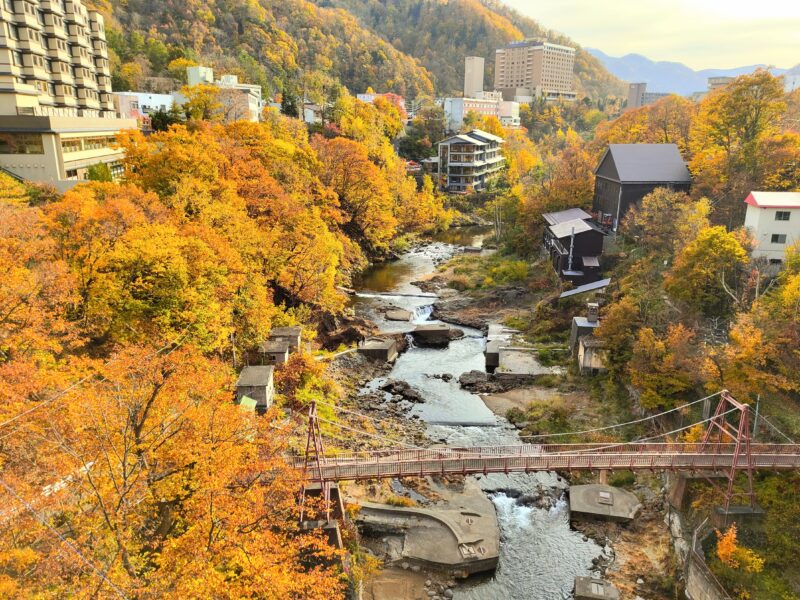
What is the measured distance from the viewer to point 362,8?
153875 millimetres

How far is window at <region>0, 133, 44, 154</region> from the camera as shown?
27125 mm

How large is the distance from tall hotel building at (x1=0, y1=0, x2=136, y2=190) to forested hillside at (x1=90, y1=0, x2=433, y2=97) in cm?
1679

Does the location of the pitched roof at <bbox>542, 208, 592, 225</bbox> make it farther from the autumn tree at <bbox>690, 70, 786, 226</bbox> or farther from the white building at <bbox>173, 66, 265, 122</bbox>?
the white building at <bbox>173, 66, 265, 122</bbox>

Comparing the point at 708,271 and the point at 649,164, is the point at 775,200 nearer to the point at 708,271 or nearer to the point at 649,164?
the point at 708,271

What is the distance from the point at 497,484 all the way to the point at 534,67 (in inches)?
5368

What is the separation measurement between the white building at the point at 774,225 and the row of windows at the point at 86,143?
105 ft

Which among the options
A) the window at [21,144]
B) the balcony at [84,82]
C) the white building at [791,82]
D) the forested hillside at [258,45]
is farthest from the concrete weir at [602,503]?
the forested hillside at [258,45]

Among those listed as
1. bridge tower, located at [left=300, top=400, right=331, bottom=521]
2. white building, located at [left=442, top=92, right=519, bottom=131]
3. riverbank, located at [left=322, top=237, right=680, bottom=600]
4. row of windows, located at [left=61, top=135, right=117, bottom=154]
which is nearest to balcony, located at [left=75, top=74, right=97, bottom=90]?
row of windows, located at [left=61, top=135, right=117, bottom=154]

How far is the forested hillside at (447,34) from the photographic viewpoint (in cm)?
13562

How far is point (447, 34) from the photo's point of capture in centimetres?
14162

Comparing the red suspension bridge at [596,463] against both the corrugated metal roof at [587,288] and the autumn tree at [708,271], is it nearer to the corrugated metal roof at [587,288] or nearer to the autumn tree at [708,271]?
the autumn tree at [708,271]

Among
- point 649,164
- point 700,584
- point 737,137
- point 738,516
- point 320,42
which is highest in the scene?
point 320,42

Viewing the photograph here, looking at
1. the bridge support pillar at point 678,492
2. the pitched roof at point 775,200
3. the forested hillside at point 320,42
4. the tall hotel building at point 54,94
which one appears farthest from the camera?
the forested hillside at point 320,42

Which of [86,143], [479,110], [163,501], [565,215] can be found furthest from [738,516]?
[479,110]
